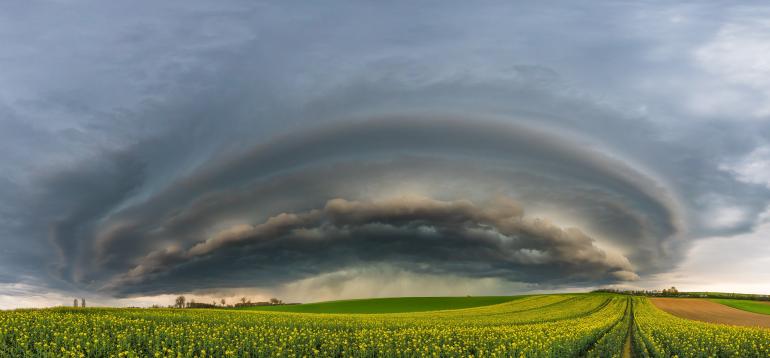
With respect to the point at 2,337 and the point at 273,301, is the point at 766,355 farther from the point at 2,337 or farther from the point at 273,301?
the point at 273,301

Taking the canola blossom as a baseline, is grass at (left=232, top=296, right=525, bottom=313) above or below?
below

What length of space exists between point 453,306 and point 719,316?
56.9 metres

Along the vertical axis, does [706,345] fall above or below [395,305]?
above

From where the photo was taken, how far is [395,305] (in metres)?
125

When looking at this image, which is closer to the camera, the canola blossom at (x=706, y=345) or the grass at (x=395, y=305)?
the canola blossom at (x=706, y=345)

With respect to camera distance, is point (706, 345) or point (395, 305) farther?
point (395, 305)

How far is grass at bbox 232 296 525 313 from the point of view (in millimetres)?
114969

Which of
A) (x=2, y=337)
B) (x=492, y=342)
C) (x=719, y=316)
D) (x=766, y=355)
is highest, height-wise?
(x=2, y=337)

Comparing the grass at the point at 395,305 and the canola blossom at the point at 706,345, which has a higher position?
the canola blossom at the point at 706,345

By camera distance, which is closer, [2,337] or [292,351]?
[292,351]

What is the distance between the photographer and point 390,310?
113688 millimetres

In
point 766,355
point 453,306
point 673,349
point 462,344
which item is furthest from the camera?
point 453,306

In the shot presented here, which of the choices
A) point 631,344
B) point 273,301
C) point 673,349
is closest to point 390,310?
Result: point 273,301

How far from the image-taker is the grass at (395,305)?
377 feet
